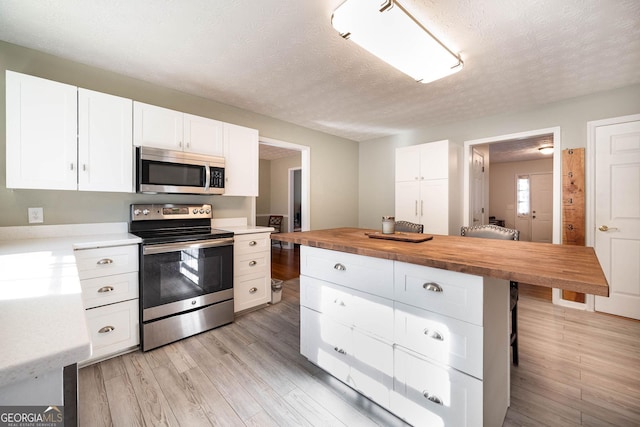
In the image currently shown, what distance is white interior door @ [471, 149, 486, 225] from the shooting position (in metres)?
4.15

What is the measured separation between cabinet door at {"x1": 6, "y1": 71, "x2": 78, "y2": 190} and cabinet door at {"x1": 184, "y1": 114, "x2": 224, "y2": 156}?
84 cm

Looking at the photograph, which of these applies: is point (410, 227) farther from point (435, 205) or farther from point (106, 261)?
point (106, 261)

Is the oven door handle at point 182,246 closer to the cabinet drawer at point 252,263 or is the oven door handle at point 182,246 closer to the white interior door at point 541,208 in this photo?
the cabinet drawer at point 252,263

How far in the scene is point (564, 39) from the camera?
202 centimetres

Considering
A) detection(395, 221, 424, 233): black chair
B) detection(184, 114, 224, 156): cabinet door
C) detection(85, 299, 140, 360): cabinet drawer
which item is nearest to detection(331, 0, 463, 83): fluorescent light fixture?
detection(395, 221, 424, 233): black chair

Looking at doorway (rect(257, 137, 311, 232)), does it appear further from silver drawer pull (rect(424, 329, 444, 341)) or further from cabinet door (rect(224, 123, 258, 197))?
silver drawer pull (rect(424, 329, 444, 341))

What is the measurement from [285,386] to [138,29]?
271 cm

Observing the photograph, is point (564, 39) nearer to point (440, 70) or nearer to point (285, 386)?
point (440, 70)

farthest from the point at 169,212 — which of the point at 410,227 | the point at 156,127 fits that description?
the point at 410,227

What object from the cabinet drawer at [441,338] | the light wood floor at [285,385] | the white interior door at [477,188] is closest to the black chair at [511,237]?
the light wood floor at [285,385]

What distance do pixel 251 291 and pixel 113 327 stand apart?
127 cm

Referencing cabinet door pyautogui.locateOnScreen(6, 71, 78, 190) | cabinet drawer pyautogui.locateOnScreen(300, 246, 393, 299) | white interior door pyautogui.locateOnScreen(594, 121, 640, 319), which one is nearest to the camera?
cabinet drawer pyautogui.locateOnScreen(300, 246, 393, 299)

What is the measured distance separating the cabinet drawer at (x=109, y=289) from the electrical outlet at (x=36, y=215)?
694 millimetres

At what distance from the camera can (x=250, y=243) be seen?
9.96 ft
